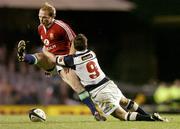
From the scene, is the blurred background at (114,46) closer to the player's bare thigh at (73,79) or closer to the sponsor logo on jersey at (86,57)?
the player's bare thigh at (73,79)

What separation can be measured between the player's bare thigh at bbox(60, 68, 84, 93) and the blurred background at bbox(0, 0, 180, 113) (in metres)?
7.35

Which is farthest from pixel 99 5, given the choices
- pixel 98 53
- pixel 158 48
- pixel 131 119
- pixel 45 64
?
pixel 131 119

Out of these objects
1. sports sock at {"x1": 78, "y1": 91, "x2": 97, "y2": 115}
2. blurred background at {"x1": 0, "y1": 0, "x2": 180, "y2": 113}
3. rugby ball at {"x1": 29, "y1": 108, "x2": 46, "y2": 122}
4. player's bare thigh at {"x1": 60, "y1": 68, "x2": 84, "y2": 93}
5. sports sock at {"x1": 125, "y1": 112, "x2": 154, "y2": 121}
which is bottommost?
blurred background at {"x1": 0, "y1": 0, "x2": 180, "y2": 113}

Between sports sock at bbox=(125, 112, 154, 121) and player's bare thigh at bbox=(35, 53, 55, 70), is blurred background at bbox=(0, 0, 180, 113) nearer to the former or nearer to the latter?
player's bare thigh at bbox=(35, 53, 55, 70)

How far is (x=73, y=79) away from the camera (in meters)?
14.1

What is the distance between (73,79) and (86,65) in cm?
67

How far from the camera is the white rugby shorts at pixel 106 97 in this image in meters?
13.4

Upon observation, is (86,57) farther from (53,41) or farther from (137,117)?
(53,41)

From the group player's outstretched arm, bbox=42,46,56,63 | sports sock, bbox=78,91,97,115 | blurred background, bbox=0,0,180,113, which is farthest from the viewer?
blurred background, bbox=0,0,180,113

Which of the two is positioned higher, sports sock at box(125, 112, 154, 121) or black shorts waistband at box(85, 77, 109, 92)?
black shorts waistband at box(85, 77, 109, 92)


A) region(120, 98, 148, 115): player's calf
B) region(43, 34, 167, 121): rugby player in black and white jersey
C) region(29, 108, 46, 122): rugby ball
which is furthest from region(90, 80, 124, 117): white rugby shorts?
region(29, 108, 46, 122): rugby ball

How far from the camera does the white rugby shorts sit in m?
13.4

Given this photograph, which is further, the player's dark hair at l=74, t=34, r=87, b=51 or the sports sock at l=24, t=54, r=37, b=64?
the sports sock at l=24, t=54, r=37, b=64

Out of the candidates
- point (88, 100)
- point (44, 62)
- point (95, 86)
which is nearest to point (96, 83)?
point (95, 86)
